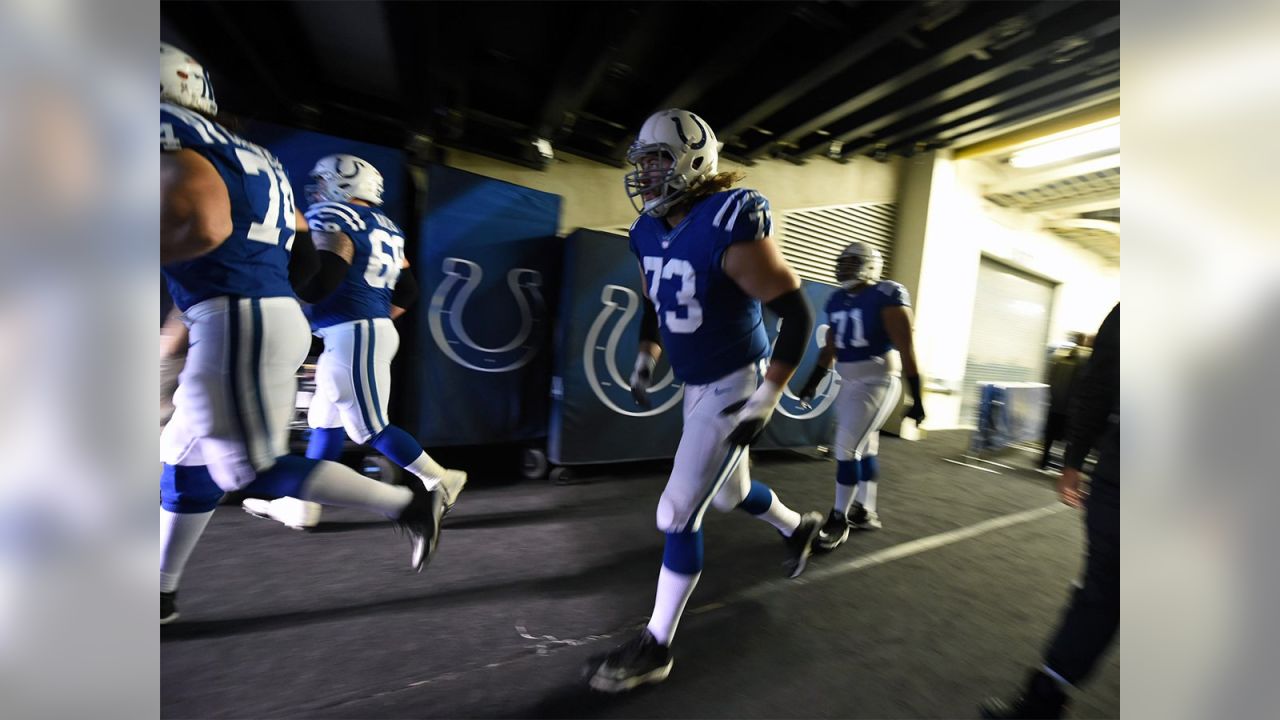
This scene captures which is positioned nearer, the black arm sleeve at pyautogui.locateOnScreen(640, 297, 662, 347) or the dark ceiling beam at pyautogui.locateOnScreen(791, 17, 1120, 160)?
the dark ceiling beam at pyautogui.locateOnScreen(791, 17, 1120, 160)

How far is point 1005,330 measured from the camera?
3.49 feet

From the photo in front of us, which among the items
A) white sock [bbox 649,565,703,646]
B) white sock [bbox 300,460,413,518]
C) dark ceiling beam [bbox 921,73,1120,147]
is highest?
dark ceiling beam [bbox 921,73,1120,147]

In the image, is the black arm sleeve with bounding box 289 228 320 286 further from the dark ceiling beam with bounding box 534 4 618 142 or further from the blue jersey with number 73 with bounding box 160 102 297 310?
the dark ceiling beam with bounding box 534 4 618 142

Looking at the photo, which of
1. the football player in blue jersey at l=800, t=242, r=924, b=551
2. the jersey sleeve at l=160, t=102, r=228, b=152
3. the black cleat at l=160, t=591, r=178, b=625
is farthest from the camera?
the football player in blue jersey at l=800, t=242, r=924, b=551

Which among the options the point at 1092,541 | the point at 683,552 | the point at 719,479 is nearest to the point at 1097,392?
the point at 1092,541

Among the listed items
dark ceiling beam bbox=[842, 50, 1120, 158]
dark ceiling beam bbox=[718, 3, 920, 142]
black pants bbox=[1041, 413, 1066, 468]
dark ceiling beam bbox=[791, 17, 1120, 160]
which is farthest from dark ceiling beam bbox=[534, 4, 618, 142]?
black pants bbox=[1041, 413, 1066, 468]

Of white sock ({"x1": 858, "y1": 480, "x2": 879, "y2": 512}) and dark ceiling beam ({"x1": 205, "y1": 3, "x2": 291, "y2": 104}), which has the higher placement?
dark ceiling beam ({"x1": 205, "y1": 3, "x2": 291, "y2": 104})

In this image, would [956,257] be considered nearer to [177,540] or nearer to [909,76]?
[909,76]

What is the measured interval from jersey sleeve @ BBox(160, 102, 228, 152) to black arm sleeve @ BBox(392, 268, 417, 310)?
31 centimetres

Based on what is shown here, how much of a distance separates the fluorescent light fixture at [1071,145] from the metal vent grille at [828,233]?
0.34 meters

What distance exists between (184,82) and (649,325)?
0.90 meters

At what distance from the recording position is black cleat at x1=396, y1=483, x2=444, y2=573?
34.1 inches
